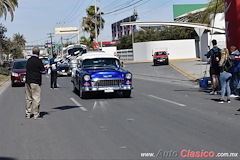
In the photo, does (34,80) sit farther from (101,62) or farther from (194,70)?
(194,70)

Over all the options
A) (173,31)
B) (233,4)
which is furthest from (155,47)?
(233,4)

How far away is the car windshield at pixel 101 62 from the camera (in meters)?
16.9

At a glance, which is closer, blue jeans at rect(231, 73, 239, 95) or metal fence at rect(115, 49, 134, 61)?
blue jeans at rect(231, 73, 239, 95)

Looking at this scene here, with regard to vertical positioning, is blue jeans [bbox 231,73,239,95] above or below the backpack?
below

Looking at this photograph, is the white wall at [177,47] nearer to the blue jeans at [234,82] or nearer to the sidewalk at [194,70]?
the sidewalk at [194,70]

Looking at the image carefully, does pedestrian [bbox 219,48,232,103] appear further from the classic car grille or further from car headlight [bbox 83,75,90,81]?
car headlight [bbox 83,75,90,81]

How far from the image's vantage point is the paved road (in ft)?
23.6

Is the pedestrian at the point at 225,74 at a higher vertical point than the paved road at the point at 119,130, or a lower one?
higher

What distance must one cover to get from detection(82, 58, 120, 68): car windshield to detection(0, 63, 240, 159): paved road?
2.94 metres

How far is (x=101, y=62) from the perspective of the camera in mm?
16969

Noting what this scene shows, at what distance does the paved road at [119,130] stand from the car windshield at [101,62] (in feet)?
9.66

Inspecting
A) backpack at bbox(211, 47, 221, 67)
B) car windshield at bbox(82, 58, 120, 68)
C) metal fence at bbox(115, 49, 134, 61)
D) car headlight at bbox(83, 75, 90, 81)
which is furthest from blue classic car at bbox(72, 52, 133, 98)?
metal fence at bbox(115, 49, 134, 61)

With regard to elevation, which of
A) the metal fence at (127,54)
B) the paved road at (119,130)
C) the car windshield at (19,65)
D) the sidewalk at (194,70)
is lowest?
the paved road at (119,130)

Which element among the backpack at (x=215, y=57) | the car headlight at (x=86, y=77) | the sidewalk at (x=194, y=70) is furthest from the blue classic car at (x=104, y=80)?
the sidewalk at (x=194, y=70)
